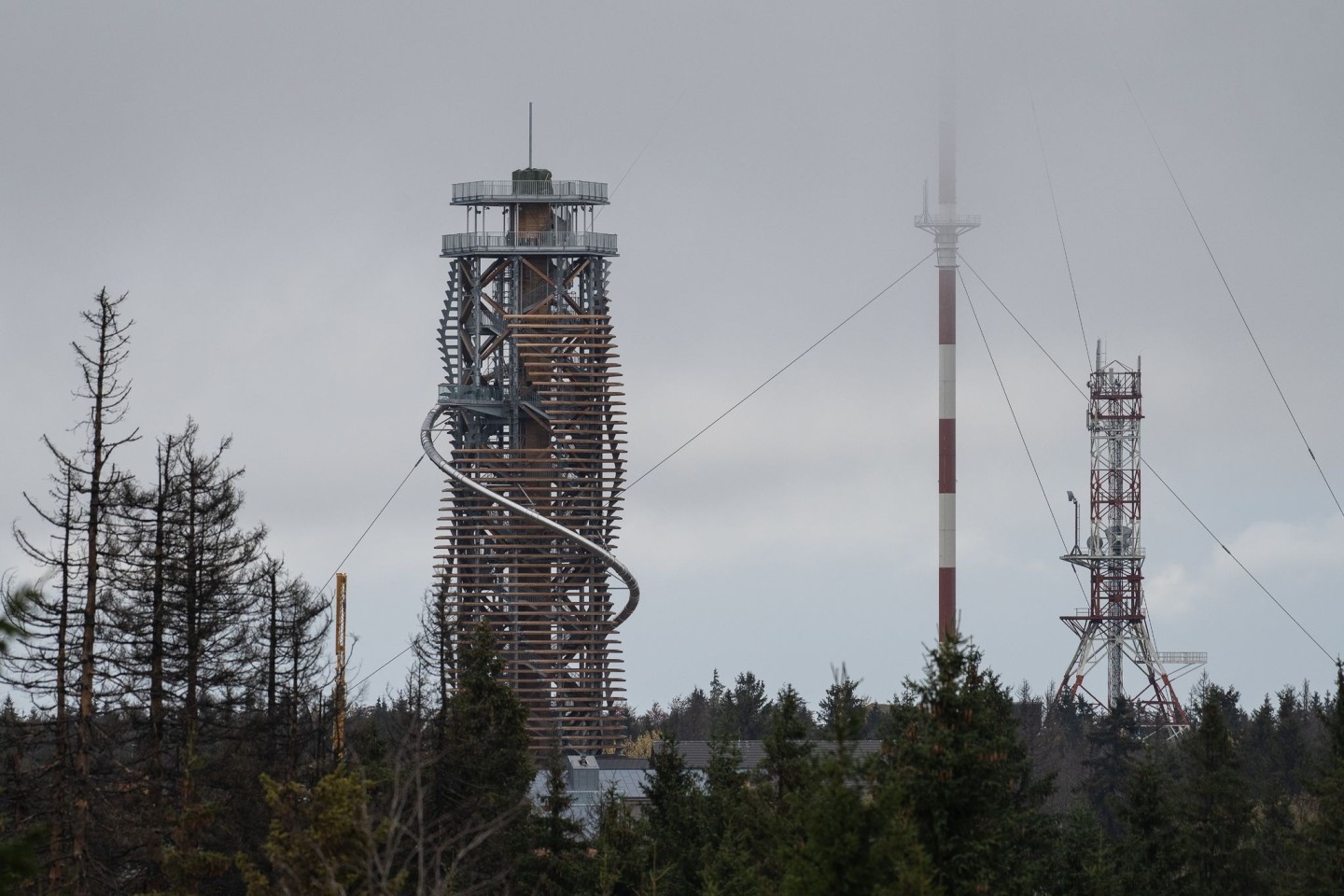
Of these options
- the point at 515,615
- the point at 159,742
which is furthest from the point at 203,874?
the point at 515,615

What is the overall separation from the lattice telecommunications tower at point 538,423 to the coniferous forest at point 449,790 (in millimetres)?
27770

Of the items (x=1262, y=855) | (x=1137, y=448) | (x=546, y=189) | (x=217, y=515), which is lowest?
(x=1262, y=855)

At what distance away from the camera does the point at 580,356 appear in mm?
88375

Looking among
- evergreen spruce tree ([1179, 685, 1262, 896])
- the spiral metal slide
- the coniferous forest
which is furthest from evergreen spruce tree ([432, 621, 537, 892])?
the spiral metal slide

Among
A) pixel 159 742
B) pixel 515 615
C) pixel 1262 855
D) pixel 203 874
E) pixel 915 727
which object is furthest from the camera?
pixel 515 615

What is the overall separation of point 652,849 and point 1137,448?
2055 inches

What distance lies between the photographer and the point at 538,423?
89.2 meters

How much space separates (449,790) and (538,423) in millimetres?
43313

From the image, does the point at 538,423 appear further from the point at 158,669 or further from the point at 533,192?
the point at 158,669

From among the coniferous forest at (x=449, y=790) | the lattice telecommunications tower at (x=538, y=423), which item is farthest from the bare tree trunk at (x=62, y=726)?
the lattice telecommunications tower at (x=538, y=423)

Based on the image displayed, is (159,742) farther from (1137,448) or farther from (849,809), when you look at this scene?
(1137,448)

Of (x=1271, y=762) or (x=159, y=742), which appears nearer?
(x=159, y=742)

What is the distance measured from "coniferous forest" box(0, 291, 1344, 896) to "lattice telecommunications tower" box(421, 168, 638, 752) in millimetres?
27770

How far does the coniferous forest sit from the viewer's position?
30.8m
